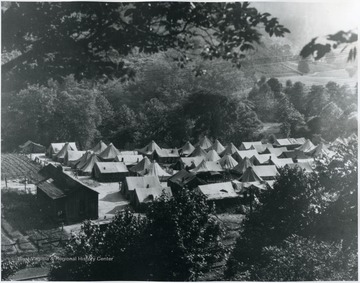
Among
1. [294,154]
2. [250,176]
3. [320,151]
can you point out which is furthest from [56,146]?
[250,176]

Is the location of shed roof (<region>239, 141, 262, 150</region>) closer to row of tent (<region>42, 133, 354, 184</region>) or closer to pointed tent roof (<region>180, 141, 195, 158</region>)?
row of tent (<region>42, 133, 354, 184</region>)

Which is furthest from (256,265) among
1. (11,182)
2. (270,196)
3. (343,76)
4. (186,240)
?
(11,182)

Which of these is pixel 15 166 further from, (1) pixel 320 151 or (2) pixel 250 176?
(2) pixel 250 176

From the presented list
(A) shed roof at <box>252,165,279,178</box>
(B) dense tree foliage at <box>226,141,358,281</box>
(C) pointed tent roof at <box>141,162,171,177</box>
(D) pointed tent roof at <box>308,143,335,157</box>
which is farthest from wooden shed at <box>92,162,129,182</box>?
(D) pointed tent roof at <box>308,143,335,157</box>

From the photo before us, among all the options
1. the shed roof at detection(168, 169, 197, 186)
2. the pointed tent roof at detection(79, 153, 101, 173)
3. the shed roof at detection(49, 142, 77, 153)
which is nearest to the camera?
the shed roof at detection(49, 142, 77, 153)

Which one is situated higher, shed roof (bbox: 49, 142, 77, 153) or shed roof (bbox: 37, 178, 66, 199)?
shed roof (bbox: 49, 142, 77, 153)
